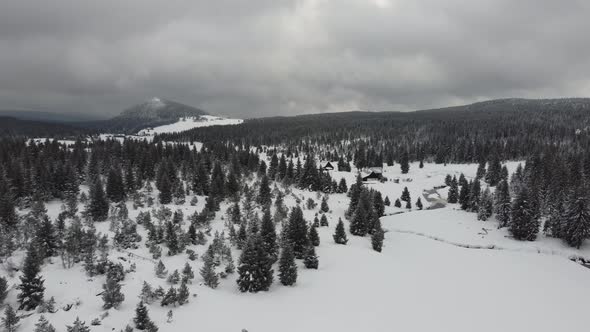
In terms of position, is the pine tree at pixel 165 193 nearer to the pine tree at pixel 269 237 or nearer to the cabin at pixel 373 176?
the pine tree at pixel 269 237

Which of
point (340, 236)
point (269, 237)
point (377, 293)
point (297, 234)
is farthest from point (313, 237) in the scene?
point (377, 293)

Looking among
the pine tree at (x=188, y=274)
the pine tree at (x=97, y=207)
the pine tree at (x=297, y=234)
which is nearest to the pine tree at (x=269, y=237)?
the pine tree at (x=297, y=234)

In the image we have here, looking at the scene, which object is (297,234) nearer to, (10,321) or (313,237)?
(313,237)

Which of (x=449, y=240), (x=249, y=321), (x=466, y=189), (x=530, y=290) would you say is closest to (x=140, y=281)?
(x=249, y=321)

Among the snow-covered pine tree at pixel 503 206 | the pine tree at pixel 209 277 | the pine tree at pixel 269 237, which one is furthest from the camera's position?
the snow-covered pine tree at pixel 503 206

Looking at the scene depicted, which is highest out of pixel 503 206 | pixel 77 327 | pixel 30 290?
pixel 503 206

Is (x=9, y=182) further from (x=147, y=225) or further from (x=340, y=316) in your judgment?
(x=340, y=316)
